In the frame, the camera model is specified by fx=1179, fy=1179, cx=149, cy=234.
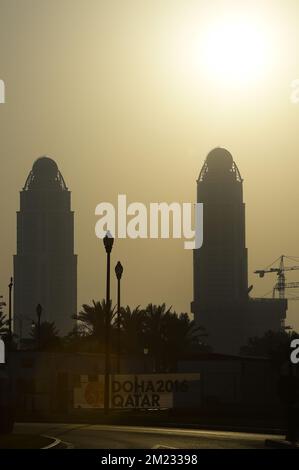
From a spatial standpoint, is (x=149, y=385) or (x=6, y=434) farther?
(x=149, y=385)

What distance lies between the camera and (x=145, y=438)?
4422cm

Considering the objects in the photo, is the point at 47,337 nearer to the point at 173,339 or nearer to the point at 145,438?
the point at 173,339

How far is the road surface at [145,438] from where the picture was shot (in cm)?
3950

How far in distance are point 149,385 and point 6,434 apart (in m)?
24.7

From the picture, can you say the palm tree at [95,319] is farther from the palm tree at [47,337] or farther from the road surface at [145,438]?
the road surface at [145,438]

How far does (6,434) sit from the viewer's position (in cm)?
4619

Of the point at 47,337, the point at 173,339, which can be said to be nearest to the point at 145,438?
the point at 173,339

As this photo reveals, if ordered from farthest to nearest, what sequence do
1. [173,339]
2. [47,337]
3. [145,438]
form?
[47,337], [173,339], [145,438]

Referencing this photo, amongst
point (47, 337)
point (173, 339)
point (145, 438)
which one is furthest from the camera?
point (47, 337)

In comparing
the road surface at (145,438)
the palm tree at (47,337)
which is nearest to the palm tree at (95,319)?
the palm tree at (47,337)

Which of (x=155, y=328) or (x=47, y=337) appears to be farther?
(x=47, y=337)
